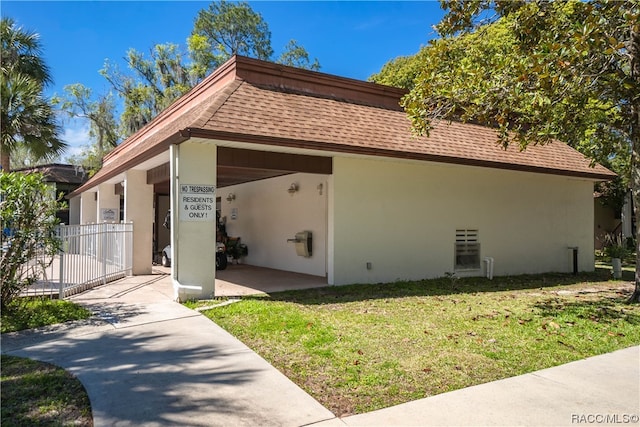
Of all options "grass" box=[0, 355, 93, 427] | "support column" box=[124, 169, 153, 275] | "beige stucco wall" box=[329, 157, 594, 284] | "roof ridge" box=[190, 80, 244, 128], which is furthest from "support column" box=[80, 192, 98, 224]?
"grass" box=[0, 355, 93, 427]

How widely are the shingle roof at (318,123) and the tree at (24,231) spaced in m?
2.40

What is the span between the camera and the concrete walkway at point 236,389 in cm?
379

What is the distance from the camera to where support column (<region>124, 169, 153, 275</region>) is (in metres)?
12.4

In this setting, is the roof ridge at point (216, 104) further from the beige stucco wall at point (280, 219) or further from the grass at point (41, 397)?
A: the grass at point (41, 397)

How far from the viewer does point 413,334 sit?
634 centimetres

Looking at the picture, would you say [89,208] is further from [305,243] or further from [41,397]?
[41,397]

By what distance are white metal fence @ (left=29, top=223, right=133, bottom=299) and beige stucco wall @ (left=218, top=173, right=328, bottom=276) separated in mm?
4119

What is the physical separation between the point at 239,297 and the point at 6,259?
3889 millimetres

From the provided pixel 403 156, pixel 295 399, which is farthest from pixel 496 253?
pixel 295 399

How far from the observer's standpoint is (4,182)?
7027mm

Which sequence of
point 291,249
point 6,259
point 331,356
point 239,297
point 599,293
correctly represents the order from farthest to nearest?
point 291,249, point 599,293, point 239,297, point 6,259, point 331,356

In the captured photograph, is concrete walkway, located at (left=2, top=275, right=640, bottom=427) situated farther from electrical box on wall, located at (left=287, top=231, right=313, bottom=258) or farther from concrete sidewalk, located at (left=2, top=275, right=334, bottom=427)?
electrical box on wall, located at (left=287, top=231, right=313, bottom=258)

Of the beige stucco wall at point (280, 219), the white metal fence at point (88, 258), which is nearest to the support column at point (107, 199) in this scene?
the beige stucco wall at point (280, 219)

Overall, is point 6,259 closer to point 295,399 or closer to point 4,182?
point 4,182
